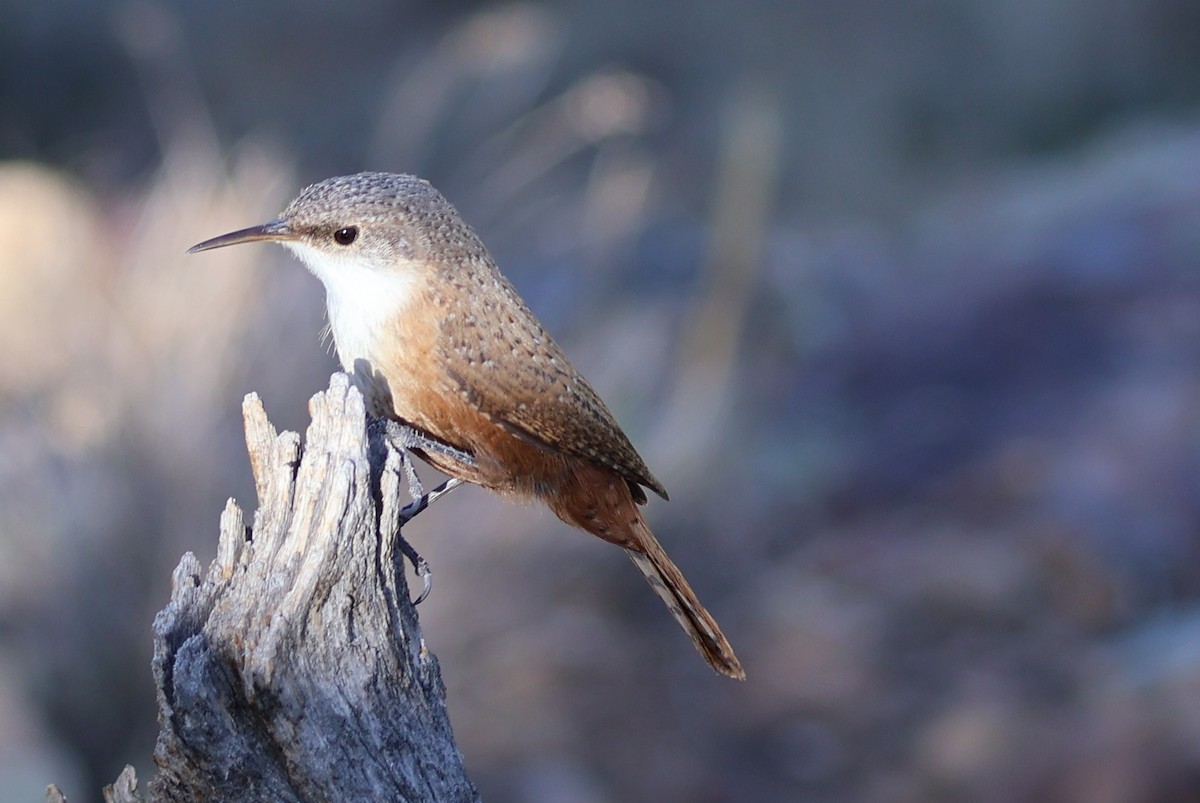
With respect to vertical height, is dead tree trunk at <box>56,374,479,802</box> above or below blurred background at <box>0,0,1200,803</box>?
below

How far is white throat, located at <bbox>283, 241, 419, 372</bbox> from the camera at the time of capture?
3.24 meters

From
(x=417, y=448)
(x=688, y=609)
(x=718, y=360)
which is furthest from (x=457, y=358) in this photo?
(x=718, y=360)

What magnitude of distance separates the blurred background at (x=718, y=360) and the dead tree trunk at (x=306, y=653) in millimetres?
2696

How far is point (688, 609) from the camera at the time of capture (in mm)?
3502

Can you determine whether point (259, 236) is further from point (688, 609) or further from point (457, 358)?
point (688, 609)

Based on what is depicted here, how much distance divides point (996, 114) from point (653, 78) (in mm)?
3341

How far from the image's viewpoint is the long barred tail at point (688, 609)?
3469 mm

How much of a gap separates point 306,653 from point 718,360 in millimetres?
5596

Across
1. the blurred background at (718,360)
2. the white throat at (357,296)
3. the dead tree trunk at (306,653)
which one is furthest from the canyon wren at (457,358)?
the blurred background at (718,360)

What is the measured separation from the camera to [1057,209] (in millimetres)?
11766

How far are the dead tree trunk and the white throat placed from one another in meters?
0.53

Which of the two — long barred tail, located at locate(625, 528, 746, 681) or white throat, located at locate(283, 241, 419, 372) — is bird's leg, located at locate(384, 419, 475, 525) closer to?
white throat, located at locate(283, 241, 419, 372)

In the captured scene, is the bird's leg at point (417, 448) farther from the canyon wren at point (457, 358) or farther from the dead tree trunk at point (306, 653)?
the dead tree trunk at point (306, 653)

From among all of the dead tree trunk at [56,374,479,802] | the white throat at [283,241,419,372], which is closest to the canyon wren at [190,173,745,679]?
the white throat at [283,241,419,372]
